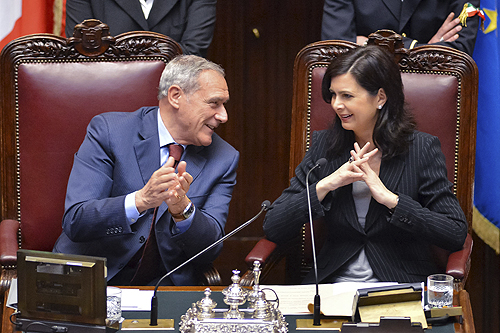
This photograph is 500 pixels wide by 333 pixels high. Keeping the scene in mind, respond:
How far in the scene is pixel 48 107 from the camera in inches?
88.7

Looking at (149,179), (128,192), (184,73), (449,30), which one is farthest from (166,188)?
(449,30)

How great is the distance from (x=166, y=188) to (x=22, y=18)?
1.33 meters

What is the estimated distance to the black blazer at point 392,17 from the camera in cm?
253

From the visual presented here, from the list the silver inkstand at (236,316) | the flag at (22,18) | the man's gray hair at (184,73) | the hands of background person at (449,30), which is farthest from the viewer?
the flag at (22,18)

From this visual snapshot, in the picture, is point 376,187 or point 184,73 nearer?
point 376,187

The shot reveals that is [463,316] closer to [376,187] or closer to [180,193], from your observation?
[376,187]

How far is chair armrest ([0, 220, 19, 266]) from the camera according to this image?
1.93 metres

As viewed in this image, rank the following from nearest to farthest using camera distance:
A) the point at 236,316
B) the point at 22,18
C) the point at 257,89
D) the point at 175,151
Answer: the point at 236,316
the point at 175,151
the point at 22,18
the point at 257,89

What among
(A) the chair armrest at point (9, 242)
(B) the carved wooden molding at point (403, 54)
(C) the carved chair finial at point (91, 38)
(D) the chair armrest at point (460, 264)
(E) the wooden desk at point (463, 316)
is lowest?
(E) the wooden desk at point (463, 316)

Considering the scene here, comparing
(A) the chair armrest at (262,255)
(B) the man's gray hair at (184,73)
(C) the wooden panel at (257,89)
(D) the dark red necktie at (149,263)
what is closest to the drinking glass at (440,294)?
(A) the chair armrest at (262,255)

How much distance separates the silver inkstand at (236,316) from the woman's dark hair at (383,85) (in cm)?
87

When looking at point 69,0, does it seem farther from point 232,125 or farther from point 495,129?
point 495,129

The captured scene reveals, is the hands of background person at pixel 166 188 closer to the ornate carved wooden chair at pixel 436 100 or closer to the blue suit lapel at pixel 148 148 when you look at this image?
the blue suit lapel at pixel 148 148

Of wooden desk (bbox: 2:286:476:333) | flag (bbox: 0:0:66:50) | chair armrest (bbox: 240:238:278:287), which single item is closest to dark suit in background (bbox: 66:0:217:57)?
flag (bbox: 0:0:66:50)
